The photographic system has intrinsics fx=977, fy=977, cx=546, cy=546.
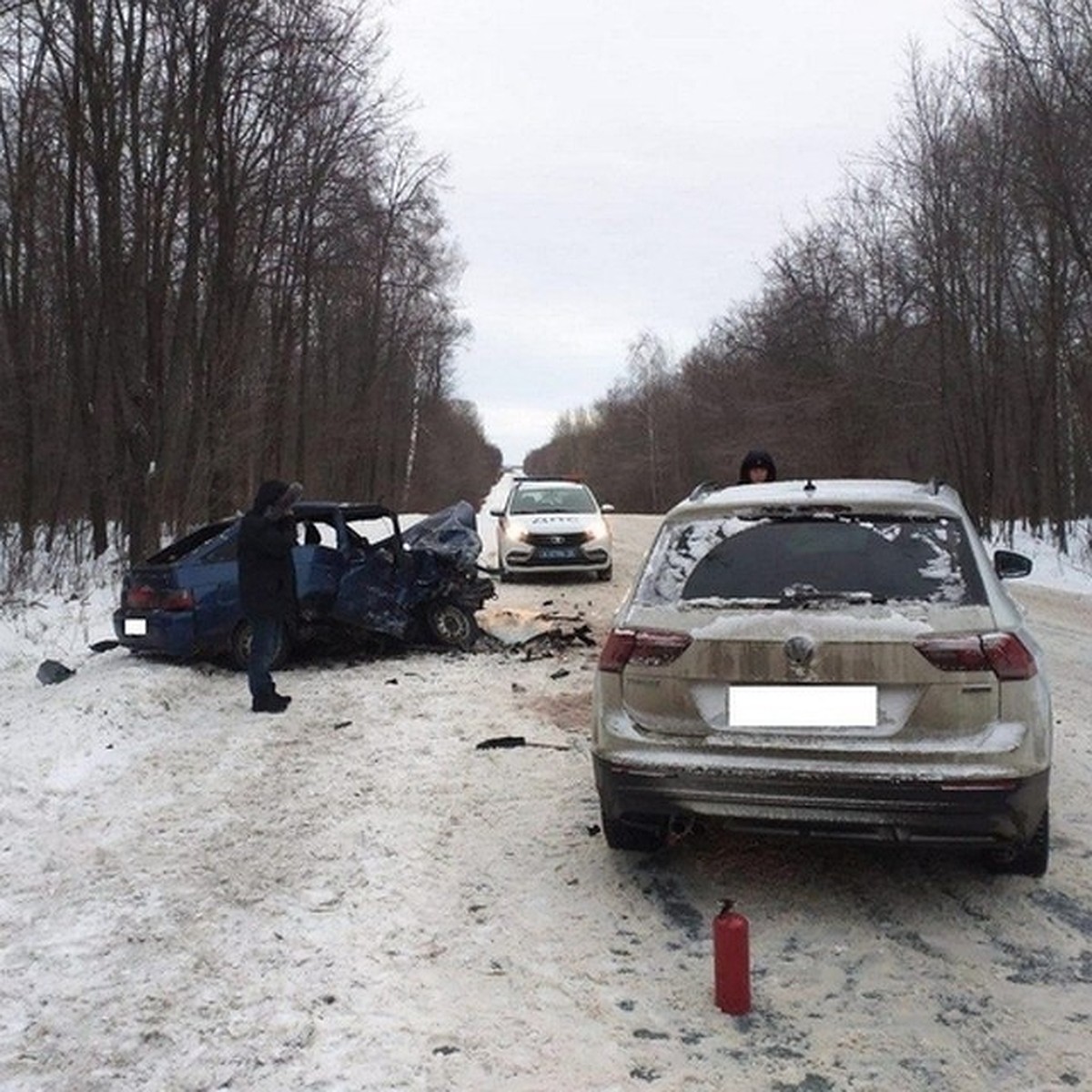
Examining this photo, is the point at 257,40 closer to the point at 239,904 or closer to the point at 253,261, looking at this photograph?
the point at 253,261

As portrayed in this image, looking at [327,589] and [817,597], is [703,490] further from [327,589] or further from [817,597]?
[327,589]

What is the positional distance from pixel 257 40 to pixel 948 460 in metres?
20.3

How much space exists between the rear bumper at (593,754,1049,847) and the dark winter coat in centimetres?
431

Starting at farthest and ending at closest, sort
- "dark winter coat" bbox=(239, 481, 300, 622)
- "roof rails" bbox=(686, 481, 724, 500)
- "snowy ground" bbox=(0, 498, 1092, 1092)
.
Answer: "dark winter coat" bbox=(239, 481, 300, 622), "roof rails" bbox=(686, 481, 724, 500), "snowy ground" bbox=(0, 498, 1092, 1092)

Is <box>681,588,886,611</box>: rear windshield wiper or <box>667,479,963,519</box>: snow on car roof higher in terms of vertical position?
<box>667,479,963,519</box>: snow on car roof

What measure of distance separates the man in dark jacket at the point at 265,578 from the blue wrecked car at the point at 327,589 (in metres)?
1.01

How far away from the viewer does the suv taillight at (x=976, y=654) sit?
142 inches

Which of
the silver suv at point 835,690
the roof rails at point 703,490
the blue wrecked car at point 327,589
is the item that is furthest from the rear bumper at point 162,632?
the silver suv at point 835,690

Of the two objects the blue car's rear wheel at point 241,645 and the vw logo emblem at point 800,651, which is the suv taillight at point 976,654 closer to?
the vw logo emblem at point 800,651

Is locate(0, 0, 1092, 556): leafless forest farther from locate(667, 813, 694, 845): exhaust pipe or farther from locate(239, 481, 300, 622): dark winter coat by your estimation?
locate(667, 813, 694, 845): exhaust pipe

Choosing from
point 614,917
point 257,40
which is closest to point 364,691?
point 614,917

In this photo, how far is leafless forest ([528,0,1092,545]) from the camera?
56.0ft

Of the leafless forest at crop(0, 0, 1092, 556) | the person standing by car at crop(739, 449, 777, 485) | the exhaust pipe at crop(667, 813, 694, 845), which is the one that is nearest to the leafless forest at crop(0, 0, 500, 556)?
the leafless forest at crop(0, 0, 1092, 556)

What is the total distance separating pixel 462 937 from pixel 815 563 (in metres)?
2.09
